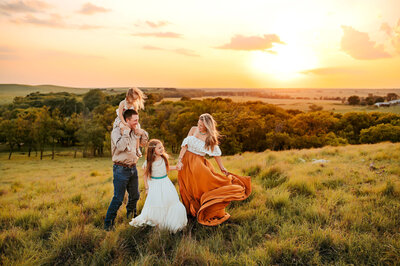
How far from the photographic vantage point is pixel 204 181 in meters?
4.49

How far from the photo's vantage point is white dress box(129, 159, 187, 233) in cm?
404

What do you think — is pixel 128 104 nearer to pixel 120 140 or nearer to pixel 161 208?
pixel 120 140

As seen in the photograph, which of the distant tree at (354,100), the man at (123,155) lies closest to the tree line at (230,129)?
the distant tree at (354,100)

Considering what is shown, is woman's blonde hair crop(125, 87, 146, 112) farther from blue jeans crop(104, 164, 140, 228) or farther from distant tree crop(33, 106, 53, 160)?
distant tree crop(33, 106, 53, 160)

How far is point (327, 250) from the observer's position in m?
3.46

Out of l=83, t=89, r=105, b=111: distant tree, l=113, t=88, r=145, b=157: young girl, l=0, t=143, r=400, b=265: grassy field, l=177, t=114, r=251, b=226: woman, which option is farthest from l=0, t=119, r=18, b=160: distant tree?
l=177, t=114, r=251, b=226: woman

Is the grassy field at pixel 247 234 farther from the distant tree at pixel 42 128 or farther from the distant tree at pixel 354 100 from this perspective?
the distant tree at pixel 354 100

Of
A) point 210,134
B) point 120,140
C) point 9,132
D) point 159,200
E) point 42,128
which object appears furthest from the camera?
point 42,128

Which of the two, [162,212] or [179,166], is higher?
[179,166]

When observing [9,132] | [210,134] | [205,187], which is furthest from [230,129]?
[9,132]

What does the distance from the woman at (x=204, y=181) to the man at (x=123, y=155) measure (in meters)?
0.96

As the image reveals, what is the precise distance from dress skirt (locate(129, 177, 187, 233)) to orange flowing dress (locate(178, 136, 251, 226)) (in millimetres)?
403

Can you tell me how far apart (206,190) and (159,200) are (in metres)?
0.96

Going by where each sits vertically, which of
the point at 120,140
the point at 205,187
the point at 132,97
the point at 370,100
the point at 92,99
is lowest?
the point at 205,187
